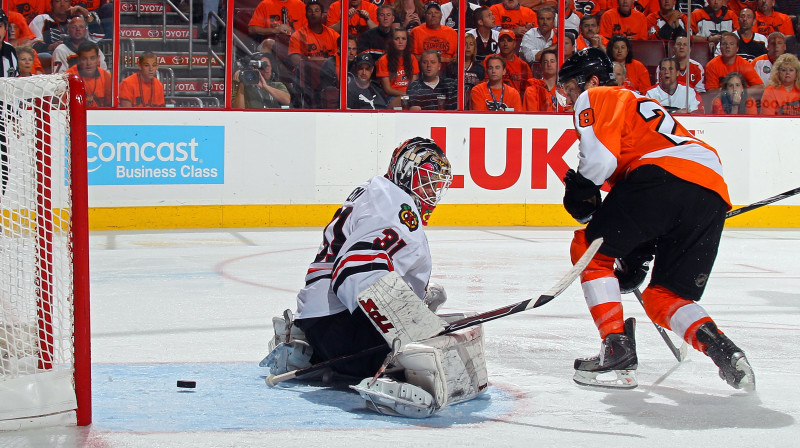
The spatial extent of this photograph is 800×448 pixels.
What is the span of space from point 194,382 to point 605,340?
3.99 feet

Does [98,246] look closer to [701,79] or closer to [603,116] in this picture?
[603,116]

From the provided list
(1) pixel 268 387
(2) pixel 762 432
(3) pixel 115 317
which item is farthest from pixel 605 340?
(3) pixel 115 317

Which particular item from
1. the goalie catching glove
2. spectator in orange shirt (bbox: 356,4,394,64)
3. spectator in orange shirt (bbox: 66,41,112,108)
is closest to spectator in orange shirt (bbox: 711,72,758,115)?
spectator in orange shirt (bbox: 356,4,394,64)

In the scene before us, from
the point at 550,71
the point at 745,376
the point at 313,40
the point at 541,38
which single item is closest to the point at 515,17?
the point at 541,38

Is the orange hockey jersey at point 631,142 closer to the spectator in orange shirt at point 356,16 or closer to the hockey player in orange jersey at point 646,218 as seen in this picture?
the hockey player in orange jersey at point 646,218

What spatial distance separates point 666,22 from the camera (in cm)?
922

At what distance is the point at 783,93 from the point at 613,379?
703 cm

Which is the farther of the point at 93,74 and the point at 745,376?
the point at 93,74

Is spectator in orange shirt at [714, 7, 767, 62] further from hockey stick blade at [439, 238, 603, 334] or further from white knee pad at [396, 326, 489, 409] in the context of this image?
white knee pad at [396, 326, 489, 409]

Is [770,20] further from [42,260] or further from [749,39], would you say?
[42,260]

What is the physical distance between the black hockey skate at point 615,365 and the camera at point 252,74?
5836mm

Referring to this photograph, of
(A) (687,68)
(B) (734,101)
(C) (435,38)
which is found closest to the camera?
(C) (435,38)

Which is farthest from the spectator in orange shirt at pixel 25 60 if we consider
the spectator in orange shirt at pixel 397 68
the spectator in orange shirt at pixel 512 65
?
the spectator in orange shirt at pixel 512 65

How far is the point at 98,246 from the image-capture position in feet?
21.7
